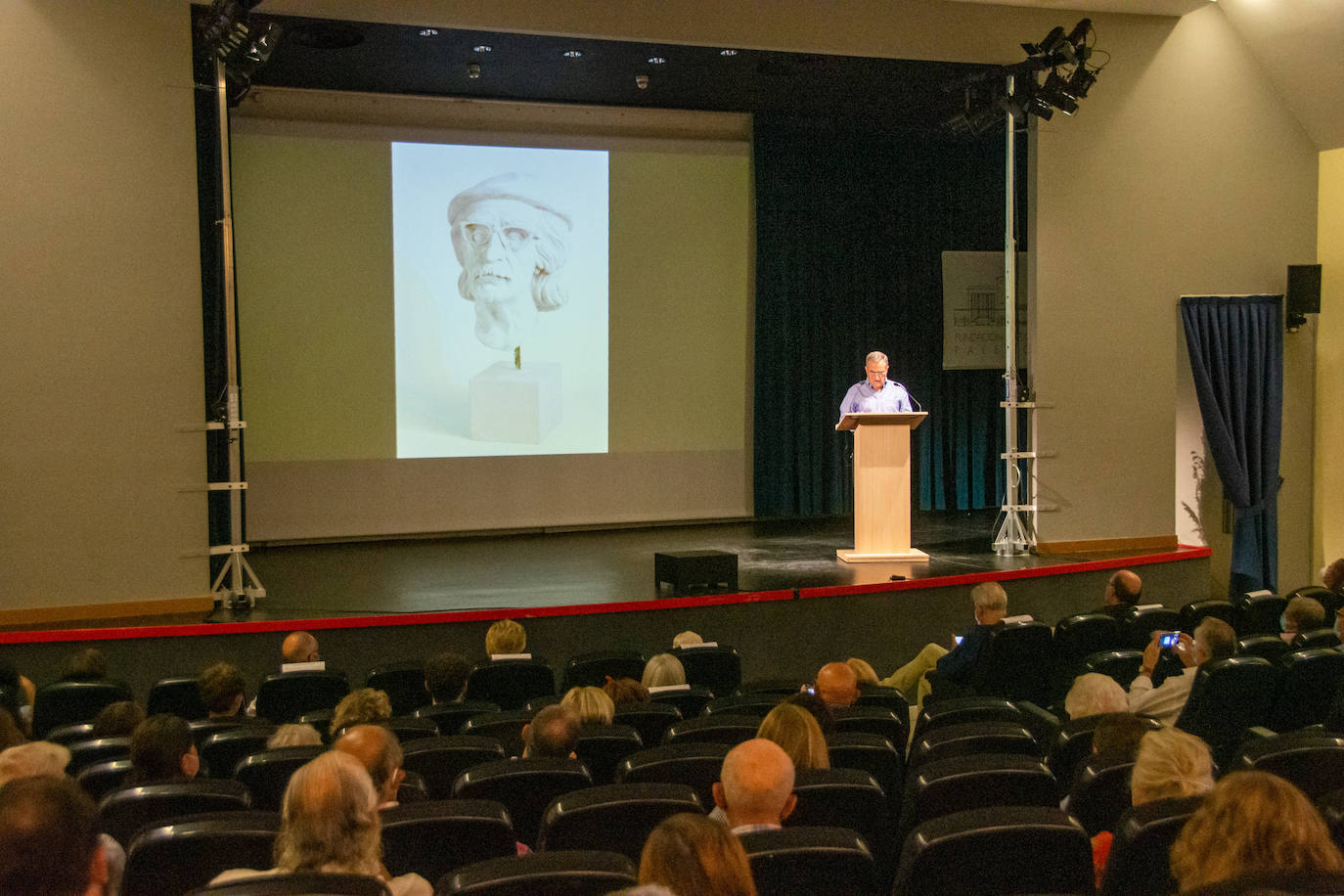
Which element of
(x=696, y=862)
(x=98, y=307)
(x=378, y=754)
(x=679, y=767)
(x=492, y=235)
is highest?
(x=492, y=235)

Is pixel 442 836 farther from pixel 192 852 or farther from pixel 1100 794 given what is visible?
pixel 1100 794

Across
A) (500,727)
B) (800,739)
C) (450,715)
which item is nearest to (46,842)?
(800,739)

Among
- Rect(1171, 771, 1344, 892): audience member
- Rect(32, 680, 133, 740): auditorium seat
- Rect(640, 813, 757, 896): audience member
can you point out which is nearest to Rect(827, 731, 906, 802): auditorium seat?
Rect(1171, 771, 1344, 892): audience member

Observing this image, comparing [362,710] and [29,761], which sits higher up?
[29,761]

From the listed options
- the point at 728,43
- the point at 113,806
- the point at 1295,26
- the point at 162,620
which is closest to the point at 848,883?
the point at 113,806

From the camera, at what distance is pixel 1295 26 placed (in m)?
9.34

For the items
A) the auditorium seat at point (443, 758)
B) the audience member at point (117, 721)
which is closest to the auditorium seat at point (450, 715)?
the auditorium seat at point (443, 758)

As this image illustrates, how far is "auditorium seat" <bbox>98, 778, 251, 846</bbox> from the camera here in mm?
2877

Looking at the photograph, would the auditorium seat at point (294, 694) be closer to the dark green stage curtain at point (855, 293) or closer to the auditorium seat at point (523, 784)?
the auditorium seat at point (523, 784)

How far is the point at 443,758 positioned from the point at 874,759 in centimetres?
128

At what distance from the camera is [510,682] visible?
5316 millimetres

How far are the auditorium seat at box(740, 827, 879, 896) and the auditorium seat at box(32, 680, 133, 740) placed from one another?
11.8 feet

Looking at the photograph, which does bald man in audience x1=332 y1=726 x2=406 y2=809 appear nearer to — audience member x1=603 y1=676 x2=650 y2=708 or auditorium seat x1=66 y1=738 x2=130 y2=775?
auditorium seat x1=66 y1=738 x2=130 y2=775

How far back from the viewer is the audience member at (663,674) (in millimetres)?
5070
